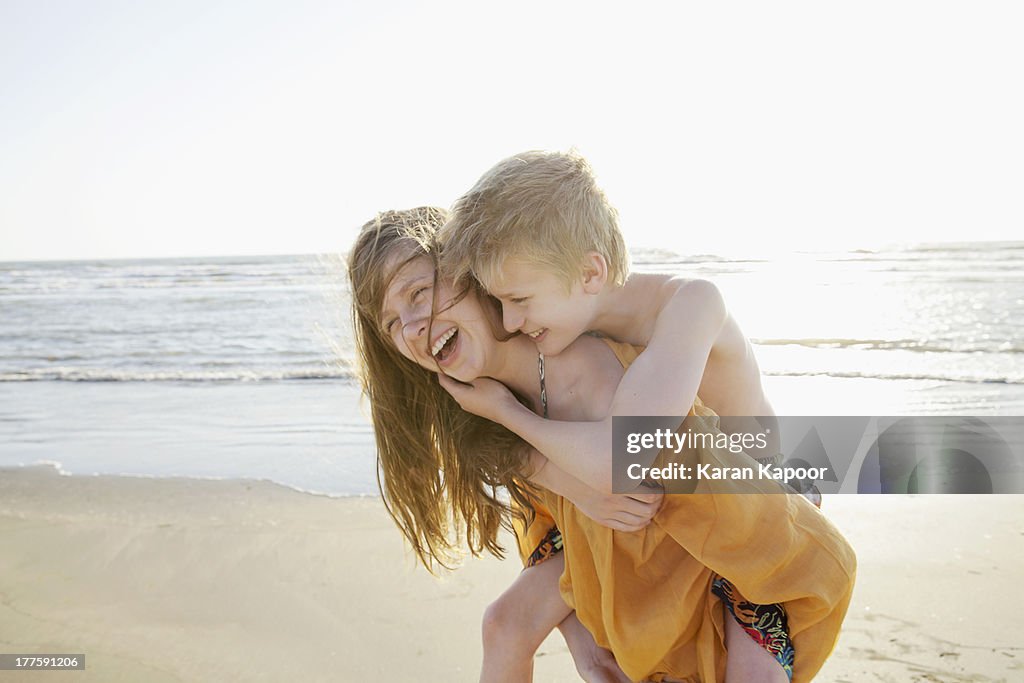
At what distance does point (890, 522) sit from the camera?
4.07 m

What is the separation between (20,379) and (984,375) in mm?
9525

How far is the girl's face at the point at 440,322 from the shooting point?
2424mm

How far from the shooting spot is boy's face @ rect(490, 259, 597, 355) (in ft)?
7.47

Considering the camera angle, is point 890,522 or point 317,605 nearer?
point 317,605

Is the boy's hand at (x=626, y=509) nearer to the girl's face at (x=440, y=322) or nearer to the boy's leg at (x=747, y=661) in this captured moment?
the boy's leg at (x=747, y=661)

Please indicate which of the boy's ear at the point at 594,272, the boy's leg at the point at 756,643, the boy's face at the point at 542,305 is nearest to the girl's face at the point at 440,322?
the boy's face at the point at 542,305

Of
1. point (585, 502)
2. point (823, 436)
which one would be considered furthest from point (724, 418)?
point (823, 436)

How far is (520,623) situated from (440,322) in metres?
0.89

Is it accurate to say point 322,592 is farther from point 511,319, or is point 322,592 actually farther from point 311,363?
point 311,363

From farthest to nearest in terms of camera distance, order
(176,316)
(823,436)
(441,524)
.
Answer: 1. (176,316)
2. (823,436)
3. (441,524)

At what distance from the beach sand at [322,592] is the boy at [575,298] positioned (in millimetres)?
1094

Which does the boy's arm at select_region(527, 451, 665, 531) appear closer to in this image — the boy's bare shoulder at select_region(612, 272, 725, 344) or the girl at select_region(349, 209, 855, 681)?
the girl at select_region(349, 209, 855, 681)

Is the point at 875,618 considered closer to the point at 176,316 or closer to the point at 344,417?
the point at 344,417

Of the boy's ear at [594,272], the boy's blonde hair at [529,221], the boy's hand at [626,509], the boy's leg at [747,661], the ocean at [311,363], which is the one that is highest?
the boy's blonde hair at [529,221]
